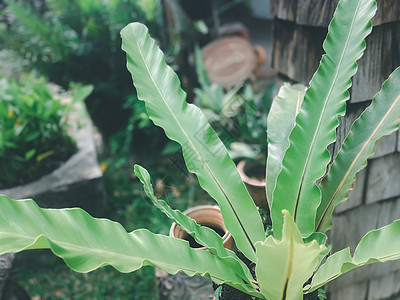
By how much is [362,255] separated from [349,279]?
0.82 m

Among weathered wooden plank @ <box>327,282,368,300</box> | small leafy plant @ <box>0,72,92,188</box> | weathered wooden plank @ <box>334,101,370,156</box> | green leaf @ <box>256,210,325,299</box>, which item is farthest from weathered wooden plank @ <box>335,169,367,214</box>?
small leafy plant @ <box>0,72,92,188</box>

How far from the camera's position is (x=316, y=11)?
1086mm

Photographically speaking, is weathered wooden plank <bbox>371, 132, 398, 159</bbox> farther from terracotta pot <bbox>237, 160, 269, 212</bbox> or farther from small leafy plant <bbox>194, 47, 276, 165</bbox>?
small leafy plant <bbox>194, 47, 276, 165</bbox>

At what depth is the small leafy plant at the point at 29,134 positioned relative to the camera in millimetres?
1812

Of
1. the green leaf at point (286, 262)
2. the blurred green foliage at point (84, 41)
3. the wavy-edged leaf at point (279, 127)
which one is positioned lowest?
the green leaf at point (286, 262)

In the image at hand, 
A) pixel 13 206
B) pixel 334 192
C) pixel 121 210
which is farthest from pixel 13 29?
pixel 334 192

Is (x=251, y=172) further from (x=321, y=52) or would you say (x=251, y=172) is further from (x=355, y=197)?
(x=321, y=52)

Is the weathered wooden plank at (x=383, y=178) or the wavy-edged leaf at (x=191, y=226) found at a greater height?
the weathered wooden plank at (x=383, y=178)

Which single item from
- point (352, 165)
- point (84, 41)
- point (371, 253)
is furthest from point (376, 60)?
point (84, 41)

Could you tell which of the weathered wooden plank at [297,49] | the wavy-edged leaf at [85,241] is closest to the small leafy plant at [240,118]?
the weathered wooden plank at [297,49]

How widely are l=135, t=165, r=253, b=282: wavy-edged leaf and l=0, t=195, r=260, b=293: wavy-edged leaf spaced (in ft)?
0.18

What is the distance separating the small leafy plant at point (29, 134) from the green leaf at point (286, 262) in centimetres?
140

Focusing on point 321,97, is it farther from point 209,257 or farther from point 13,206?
point 13,206

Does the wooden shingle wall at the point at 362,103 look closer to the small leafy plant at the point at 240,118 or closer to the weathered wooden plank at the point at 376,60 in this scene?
the weathered wooden plank at the point at 376,60
